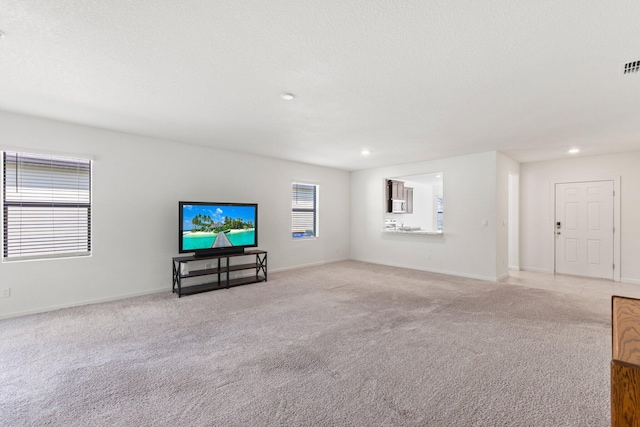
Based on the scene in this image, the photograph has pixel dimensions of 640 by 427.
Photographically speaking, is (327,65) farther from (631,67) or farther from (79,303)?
(79,303)

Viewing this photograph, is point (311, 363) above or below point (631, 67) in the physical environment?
below

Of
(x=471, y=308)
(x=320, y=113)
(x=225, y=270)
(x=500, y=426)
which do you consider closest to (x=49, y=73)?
(x=320, y=113)

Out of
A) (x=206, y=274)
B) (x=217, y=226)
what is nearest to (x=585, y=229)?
(x=217, y=226)

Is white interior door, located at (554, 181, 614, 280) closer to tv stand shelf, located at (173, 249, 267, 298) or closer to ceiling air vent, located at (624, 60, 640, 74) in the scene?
ceiling air vent, located at (624, 60, 640, 74)

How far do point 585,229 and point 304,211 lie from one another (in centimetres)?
565

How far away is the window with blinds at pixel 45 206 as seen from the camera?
11.7 ft

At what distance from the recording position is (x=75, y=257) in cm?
396

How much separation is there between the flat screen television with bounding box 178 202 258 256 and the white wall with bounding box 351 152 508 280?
324 centimetres

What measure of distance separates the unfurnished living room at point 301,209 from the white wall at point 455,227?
0.04 m

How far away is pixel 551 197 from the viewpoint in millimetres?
6172

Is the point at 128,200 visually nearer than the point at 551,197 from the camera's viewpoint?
Yes

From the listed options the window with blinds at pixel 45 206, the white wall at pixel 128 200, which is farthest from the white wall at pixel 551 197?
the window with blinds at pixel 45 206

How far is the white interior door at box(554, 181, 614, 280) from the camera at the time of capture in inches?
219

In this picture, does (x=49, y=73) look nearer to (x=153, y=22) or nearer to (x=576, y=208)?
(x=153, y=22)
